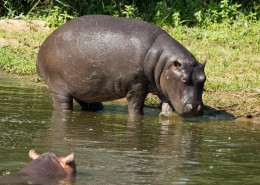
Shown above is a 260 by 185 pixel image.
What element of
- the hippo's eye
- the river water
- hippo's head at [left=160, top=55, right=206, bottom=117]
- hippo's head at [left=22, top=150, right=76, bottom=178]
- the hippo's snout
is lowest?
the river water

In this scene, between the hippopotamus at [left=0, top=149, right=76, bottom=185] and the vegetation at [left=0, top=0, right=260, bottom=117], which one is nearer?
the hippopotamus at [left=0, top=149, right=76, bottom=185]

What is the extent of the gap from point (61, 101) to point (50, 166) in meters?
4.33

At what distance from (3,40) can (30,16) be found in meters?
1.50

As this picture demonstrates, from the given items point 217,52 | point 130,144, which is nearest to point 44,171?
point 130,144

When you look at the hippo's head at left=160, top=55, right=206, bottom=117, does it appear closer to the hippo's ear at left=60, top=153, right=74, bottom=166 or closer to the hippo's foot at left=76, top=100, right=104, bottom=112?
the hippo's foot at left=76, top=100, right=104, bottom=112

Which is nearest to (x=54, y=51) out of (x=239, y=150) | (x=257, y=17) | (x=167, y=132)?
(x=167, y=132)

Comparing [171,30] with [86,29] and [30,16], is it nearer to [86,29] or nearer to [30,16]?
[30,16]

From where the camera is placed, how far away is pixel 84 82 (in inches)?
423

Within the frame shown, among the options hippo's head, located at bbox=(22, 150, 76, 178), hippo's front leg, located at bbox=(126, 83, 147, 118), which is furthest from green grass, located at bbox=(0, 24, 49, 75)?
hippo's head, located at bbox=(22, 150, 76, 178)

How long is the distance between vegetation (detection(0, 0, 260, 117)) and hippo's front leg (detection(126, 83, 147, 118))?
4.22 ft

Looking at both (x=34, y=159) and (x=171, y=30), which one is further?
(x=171, y=30)

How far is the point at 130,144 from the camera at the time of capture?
8477 millimetres

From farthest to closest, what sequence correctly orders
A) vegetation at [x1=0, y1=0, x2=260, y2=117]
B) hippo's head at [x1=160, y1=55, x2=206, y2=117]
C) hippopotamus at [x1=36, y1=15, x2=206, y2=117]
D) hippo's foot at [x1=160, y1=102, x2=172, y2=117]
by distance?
vegetation at [x1=0, y1=0, x2=260, y2=117], hippo's foot at [x1=160, y1=102, x2=172, y2=117], hippopotamus at [x1=36, y1=15, x2=206, y2=117], hippo's head at [x1=160, y1=55, x2=206, y2=117]

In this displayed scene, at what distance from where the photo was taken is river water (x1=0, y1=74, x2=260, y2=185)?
709 centimetres
